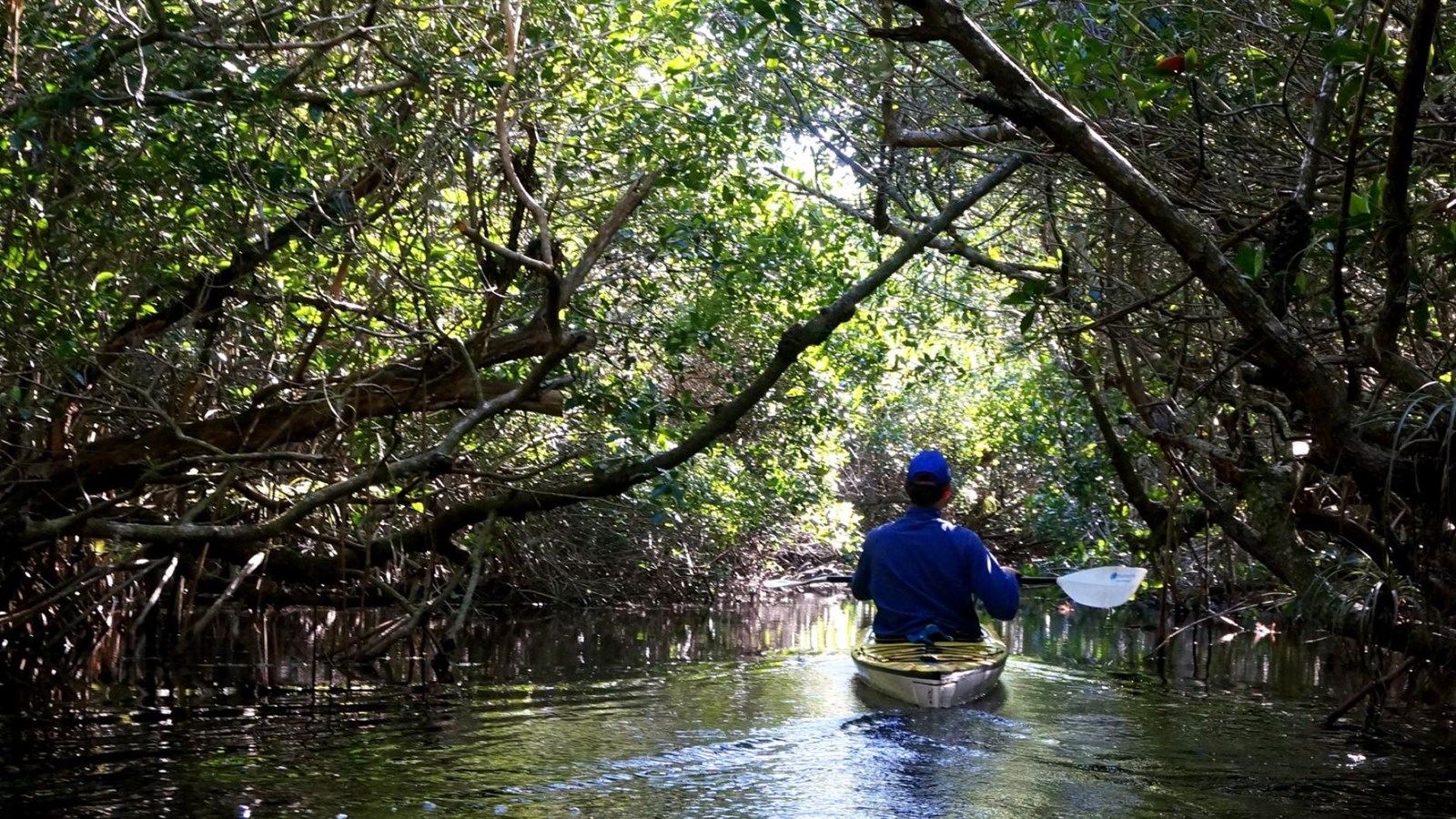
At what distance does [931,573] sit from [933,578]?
0.03m

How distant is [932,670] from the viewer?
273 inches

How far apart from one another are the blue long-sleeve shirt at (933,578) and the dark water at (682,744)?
503mm

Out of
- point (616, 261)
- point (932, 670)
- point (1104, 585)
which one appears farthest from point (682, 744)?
point (616, 261)

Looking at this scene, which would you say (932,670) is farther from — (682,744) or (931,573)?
(682,744)

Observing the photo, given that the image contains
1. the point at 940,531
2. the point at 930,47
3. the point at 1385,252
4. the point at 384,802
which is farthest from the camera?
the point at 930,47

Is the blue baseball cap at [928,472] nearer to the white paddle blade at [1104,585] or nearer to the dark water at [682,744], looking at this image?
the dark water at [682,744]

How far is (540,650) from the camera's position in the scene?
10219mm

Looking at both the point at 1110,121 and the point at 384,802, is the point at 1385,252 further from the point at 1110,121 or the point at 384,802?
the point at 384,802

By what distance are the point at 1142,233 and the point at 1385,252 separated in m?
3.72

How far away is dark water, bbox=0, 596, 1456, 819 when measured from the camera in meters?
5.03

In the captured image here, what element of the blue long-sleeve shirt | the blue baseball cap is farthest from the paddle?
the blue baseball cap

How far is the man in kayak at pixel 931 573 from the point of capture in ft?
24.7

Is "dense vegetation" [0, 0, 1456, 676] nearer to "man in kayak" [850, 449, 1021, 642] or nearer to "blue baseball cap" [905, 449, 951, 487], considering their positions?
"blue baseball cap" [905, 449, 951, 487]

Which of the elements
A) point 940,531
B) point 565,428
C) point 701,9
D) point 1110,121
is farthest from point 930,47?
point 565,428
